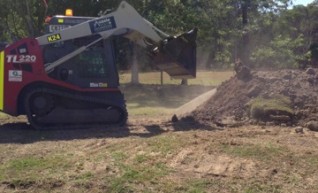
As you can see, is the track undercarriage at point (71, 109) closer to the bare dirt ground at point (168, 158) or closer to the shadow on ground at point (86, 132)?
the shadow on ground at point (86, 132)

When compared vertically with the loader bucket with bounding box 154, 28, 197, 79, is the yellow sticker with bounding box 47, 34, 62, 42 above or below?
above

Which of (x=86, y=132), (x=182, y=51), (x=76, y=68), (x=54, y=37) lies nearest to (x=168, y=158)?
(x=86, y=132)

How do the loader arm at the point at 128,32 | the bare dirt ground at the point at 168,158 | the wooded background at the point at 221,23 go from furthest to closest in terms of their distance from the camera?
the wooded background at the point at 221,23 < the loader arm at the point at 128,32 < the bare dirt ground at the point at 168,158

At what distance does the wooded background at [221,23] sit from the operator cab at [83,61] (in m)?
10.4

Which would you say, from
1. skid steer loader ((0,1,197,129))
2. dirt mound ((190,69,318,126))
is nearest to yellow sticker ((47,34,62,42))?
skid steer loader ((0,1,197,129))

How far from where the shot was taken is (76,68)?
12.6 meters

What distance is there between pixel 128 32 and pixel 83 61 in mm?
1354

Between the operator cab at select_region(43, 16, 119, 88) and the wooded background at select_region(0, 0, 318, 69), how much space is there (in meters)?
10.4

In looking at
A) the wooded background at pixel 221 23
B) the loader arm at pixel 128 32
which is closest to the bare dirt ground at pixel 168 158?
the loader arm at pixel 128 32

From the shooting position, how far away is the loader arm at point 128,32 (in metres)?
12.4

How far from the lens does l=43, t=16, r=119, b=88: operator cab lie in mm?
12531

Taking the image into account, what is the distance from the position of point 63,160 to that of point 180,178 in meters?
2.13

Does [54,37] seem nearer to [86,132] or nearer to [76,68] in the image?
[76,68]

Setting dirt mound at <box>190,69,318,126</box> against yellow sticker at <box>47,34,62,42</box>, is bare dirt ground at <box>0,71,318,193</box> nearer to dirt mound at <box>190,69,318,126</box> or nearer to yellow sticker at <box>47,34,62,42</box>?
dirt mound at <box>190,69,318,126</box>
